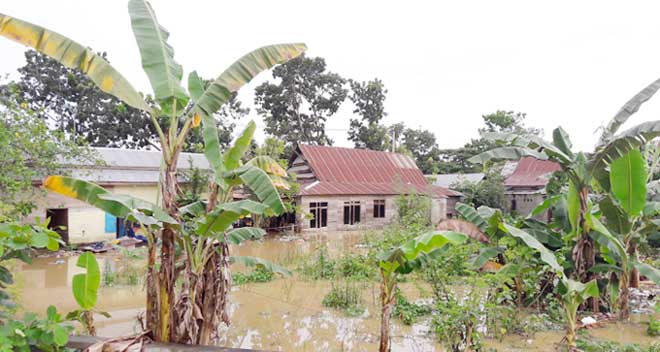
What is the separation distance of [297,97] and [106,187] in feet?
57.6

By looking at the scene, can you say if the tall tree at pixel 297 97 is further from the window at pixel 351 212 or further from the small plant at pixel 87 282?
the small plant at pixel 87 282

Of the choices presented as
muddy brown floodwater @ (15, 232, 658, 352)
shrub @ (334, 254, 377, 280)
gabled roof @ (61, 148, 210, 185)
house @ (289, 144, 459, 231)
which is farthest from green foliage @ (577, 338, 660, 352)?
gabled roof @ (61, 148, 210, 185)

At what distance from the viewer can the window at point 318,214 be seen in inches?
803

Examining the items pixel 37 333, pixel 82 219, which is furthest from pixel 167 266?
pixel 82 219

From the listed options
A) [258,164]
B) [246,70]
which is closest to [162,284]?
[258,164]

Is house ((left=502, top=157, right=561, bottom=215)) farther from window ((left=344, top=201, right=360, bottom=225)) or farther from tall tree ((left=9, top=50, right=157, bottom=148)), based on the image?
tall tree ((left=9, top=50, right=157, bottom=148))

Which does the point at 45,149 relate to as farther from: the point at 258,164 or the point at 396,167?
the point at 396,167

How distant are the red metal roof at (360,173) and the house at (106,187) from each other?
6.80 metres

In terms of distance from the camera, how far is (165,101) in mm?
4219

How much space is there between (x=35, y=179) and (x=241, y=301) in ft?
31.2

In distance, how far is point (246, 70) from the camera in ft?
15.2

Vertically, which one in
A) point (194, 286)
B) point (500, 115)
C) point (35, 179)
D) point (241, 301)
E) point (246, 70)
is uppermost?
point (500, 115)

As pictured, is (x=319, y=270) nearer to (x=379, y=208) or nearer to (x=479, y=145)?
(x=379, y=208)

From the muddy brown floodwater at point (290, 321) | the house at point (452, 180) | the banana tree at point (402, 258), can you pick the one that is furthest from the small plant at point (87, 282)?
the house at point (452, 180)
